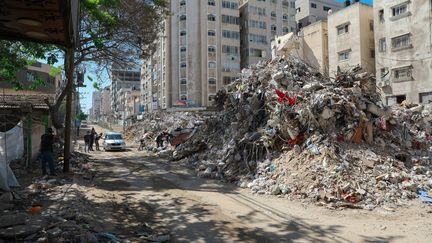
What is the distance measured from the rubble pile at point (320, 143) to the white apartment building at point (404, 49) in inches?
552

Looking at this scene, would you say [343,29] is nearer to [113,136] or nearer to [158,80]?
[113,136]

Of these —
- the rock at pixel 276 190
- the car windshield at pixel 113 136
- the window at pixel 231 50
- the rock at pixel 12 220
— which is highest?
the window at pixel 231 50

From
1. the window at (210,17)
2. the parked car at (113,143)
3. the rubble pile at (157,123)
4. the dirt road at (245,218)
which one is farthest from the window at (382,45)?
the window at (210,17)

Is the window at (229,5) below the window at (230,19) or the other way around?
the other way around

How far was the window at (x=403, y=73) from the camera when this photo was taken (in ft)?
103

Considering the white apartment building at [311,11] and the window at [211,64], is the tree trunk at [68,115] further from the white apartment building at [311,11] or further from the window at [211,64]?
the white apartment building at [311,11]

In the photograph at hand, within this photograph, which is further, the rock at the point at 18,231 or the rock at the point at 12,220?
the rock at the point at 12,220

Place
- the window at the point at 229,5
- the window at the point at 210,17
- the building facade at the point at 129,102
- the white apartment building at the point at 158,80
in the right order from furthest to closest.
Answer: the building facade at the point at 129,102
the white apartment building at the point at 158,80
the window at the point at 229,5
the window at the point at 210,17

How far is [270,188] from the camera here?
11508 mm

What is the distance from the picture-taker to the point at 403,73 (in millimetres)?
32062

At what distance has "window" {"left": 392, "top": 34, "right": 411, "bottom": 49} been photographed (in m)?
31.6

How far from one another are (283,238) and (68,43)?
17.0 feet

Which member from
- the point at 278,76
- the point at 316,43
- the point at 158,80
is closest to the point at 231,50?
the point at 158,80

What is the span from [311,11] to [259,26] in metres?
9.60
